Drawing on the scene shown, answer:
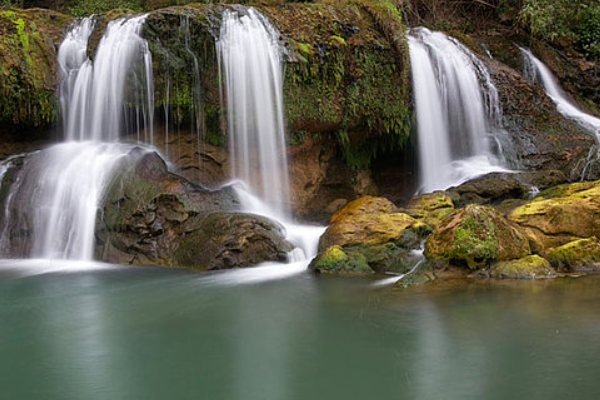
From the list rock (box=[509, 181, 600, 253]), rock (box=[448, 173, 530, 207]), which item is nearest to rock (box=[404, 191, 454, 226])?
rock (box=[448, 173, 530, 207])

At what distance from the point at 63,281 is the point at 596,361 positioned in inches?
265

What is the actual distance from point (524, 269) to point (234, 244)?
4188 mm

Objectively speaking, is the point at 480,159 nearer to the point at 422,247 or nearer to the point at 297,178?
the point at 297,178

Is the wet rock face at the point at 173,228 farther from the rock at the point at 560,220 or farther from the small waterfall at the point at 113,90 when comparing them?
the rock at the point at 560,220

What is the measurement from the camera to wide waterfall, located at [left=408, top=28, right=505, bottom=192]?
12797 millimetres

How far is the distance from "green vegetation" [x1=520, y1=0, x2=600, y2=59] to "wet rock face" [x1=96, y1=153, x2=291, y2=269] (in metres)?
11.8

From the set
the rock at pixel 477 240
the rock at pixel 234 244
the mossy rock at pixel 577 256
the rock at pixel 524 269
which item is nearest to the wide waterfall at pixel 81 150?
the rock at pixel 234 244

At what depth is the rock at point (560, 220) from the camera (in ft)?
26.3

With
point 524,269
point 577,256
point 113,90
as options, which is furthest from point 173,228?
point 577,256

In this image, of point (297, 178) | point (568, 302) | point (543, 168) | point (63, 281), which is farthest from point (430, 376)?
point (543, 168)

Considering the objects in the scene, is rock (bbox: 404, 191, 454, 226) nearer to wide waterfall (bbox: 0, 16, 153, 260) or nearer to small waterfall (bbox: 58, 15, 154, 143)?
wide waterfall (bbox: 0, 16, 153, 260)

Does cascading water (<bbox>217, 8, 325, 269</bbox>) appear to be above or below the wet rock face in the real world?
above

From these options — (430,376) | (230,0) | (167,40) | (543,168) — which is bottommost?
(430,376)

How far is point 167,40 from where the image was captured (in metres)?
11.0
